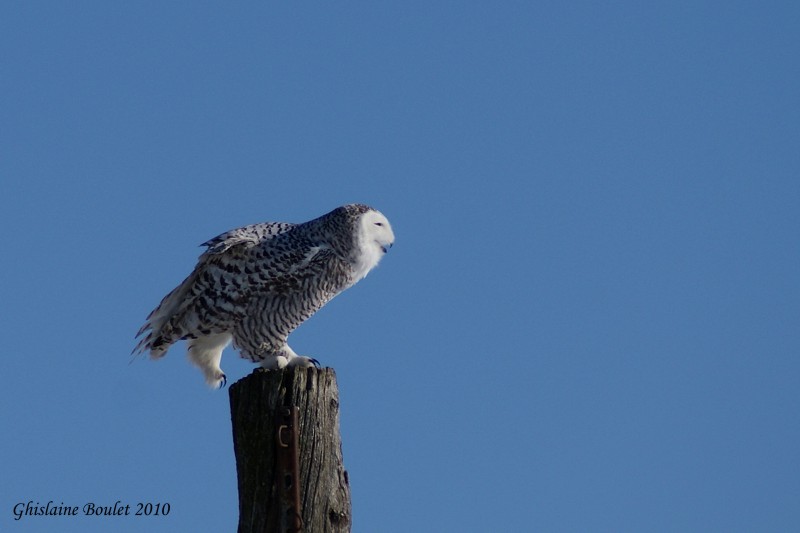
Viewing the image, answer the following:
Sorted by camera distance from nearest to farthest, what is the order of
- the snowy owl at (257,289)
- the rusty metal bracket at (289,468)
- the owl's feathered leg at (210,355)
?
the rusty metal bracket at (289,468)
the snowy owl at (257,289)
the owl's feathered leg at (210,355)

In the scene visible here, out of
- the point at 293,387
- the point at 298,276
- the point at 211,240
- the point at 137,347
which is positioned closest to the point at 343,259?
the point at 298,276

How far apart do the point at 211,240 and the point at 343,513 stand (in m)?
4.55

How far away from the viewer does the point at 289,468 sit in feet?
18.4

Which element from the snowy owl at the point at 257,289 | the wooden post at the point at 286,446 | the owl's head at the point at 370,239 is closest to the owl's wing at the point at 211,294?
the snowy owl at the point at 257,289

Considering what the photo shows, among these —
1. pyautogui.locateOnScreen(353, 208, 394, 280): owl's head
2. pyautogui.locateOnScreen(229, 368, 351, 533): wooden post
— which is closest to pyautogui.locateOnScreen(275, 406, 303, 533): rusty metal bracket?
pyautogui.locateOnScreen(229, 368, 351, 533): wooden post

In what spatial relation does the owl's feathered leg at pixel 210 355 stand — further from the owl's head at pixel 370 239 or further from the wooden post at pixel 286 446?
the wooden post at pixel 286 446

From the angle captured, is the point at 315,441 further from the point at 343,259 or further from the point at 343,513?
the point at 343,259

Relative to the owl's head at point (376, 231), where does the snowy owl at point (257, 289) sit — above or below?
below

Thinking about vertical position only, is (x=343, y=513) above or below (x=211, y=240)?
A: below

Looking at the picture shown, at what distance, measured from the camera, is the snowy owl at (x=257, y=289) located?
9.49m

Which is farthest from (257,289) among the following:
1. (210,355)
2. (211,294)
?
(210,355)

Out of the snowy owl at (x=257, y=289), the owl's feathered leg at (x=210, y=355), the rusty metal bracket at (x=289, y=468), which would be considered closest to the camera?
the rusty metal bracket at (x=289, y=468)

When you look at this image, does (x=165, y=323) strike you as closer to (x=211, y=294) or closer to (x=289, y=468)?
(x=211, y=294)

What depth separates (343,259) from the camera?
990 centimetres
